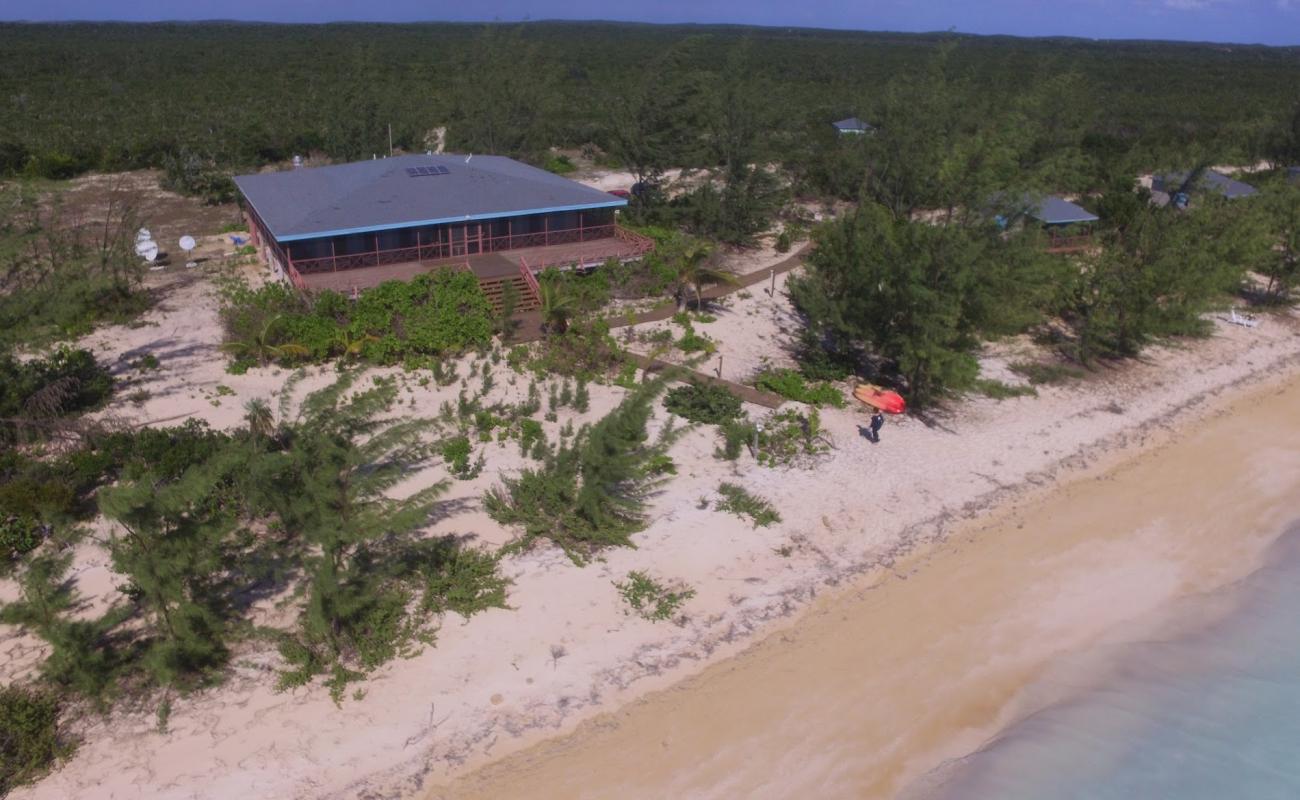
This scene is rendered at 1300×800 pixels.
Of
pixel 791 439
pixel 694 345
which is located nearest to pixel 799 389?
pixel 791 439

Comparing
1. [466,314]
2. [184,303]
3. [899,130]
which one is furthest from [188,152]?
[899,130]

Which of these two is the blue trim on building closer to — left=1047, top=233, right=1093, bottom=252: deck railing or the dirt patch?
the dirt patch

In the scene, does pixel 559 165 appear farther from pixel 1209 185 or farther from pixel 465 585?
pixel 465 585

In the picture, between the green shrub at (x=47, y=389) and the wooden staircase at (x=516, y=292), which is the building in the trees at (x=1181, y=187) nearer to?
the wooden staircase at (x=516, y=292)

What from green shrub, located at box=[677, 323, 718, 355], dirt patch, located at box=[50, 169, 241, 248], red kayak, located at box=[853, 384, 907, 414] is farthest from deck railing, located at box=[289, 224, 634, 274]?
dirt patch, located at box=[50, 169, 241, 248]

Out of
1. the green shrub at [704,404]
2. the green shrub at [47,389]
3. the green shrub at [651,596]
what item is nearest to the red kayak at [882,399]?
the green shrub at [704,404]
